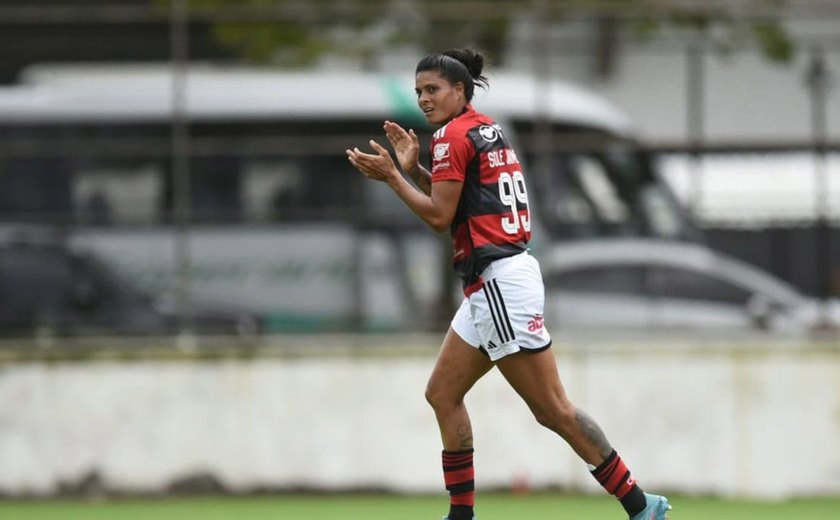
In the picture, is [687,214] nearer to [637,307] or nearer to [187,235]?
[637,307]

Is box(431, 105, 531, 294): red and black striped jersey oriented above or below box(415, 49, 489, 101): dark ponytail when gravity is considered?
below

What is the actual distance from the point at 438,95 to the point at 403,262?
202 inches

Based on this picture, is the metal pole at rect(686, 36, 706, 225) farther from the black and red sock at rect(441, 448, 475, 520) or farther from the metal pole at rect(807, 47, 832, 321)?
the black and red sock at rect(441, 448, 475, 520)

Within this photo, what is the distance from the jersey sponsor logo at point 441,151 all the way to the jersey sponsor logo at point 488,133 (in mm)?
180

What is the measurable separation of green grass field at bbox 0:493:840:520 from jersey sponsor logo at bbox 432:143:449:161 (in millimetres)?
3285

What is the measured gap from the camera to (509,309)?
7918 millimetres

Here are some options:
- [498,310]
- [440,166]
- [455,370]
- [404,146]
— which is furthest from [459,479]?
[404,146]

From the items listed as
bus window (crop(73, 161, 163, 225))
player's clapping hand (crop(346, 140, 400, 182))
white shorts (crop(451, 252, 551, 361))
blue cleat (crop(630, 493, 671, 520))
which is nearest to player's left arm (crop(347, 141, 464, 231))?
player's clapping hand (crop(346, 140, 400, 182))

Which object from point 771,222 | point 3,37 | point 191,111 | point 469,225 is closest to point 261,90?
point 191,111

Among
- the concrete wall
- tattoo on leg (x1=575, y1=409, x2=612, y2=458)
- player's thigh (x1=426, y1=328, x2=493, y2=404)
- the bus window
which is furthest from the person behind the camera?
the bus window

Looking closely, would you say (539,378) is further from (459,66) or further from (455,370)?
(459,66)

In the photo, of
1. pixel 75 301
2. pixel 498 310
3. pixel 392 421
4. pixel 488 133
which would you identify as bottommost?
pixel 392 421

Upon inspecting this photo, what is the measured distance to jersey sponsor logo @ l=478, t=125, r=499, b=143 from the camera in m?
7.90

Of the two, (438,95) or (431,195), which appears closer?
(431,195)
